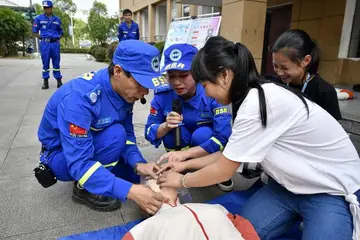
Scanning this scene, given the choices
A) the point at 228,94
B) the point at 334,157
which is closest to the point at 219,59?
the point at 228,94

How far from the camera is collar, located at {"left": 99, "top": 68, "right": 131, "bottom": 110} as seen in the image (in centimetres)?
192

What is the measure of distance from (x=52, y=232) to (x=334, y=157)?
1.78 m

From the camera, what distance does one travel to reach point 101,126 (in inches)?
79.1

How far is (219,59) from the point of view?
4.59 ft

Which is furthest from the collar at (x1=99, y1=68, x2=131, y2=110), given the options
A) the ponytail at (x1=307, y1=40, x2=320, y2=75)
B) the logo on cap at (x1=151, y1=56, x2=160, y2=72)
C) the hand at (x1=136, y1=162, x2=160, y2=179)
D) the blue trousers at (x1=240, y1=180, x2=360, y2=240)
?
the ponytail at (x1=307, y1=40, x2=320, y2=75)

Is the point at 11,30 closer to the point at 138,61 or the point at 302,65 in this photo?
the point at 138,61

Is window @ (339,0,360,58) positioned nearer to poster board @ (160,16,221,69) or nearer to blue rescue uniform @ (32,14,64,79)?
poster board @ (160,16,221,69)

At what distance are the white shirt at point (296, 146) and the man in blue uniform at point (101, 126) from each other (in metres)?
0.60

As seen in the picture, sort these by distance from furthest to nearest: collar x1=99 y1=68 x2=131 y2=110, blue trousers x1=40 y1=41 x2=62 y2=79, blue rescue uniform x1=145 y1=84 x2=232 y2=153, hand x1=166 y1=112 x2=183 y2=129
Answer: blue trousers x1=40 y1=41 x2=62 y2=79, blue rescue uniform x1=145 y1=84 x2=232 y2=153, hand x1=166 y1=112 x2=183 y2=129, collar x1=99 y1=68 x2=131 y2=110

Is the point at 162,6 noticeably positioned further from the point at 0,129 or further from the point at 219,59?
the point at 219,59

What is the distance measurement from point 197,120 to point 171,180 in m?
0.91

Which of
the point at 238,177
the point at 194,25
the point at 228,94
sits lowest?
the point at 238,177

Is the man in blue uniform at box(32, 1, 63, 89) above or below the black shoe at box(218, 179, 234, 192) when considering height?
above

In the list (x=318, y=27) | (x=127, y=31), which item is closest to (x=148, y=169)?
(x=318, y=27)
